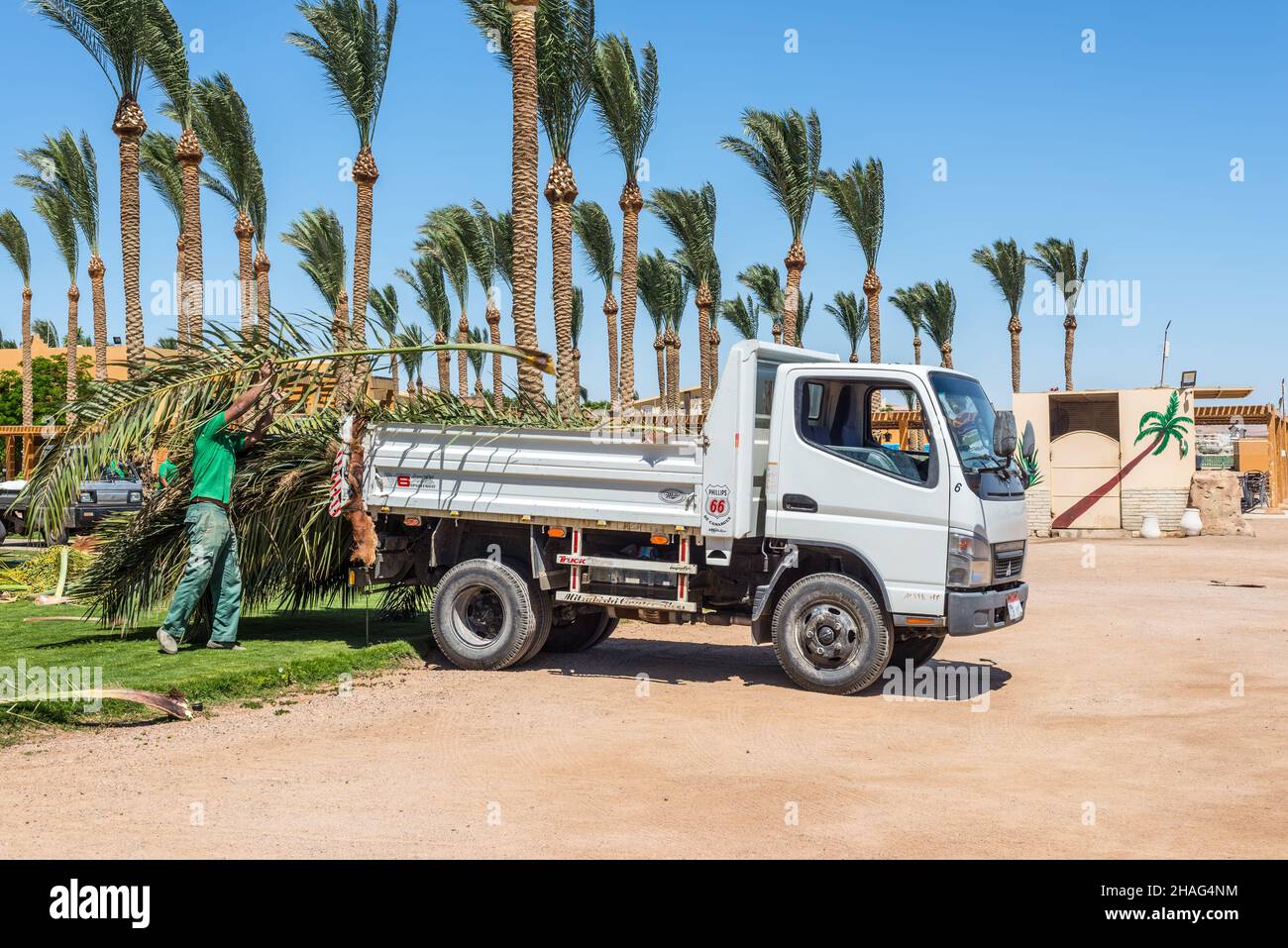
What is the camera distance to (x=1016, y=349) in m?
60.4

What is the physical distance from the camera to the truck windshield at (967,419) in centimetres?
973

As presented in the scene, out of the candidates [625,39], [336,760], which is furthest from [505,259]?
[336,760]

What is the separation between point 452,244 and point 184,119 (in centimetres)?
2242

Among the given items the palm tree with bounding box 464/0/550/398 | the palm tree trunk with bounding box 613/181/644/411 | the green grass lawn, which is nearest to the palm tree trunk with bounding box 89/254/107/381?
the palm tree trunk with bounding box 613/181/644/411

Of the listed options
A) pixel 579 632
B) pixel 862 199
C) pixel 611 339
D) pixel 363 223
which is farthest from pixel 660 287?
pixel 579 632

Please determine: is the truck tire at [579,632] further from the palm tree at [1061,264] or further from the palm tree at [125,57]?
the palm tree at [1061,264]

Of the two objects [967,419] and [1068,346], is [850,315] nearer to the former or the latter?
[1068,346]

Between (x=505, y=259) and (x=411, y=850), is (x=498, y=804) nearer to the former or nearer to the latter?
(x=411, y=850)

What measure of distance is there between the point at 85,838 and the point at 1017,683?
760 cm

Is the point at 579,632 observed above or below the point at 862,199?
below

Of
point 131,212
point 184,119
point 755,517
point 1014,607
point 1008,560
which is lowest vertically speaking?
point 1014,607

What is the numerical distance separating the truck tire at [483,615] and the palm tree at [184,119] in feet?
55.4

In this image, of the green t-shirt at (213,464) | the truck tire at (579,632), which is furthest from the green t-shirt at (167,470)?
the truck tire at (579,632)

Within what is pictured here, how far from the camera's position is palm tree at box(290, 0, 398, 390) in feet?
92.9
